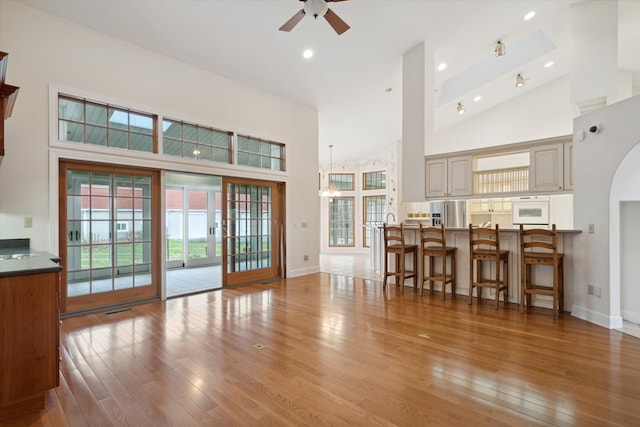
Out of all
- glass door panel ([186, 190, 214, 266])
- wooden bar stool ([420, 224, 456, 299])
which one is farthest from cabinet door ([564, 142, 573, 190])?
glass door panel ([186, 190, 214, 266])

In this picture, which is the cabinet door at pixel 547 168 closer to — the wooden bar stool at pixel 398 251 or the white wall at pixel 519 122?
the wooden bar stool at pixel 398 251

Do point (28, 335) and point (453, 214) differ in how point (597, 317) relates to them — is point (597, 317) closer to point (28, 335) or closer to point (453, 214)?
point (453, 214)

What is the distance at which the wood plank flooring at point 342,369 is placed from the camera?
1.91m

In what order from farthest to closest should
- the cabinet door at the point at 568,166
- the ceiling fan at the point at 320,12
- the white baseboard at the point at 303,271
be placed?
1. the white baseboard at the point at 303,271
2. the cabinet door at the point at 568,166
3. the ceiling fan at the point at 320,12

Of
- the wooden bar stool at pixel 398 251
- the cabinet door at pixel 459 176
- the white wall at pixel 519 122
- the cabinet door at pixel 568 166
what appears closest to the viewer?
the cabinet door at pixel 568 166

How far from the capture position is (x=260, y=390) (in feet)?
7.18

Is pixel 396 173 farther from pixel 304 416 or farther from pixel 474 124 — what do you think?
pixel 304 416

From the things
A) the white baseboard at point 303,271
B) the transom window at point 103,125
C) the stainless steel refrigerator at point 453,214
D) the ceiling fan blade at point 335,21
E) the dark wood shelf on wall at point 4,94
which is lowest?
the white baseboard at point 303,271

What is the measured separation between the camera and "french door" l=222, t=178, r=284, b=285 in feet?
18.4

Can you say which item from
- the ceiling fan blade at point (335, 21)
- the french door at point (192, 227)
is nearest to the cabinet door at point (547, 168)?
the ceiling fan blade at point (335, 21)

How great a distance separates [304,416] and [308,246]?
16.3ft

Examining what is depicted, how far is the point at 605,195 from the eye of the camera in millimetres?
3557

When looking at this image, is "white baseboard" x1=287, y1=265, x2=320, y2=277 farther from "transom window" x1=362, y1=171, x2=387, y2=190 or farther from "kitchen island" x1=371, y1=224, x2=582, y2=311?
"transom window" x1=362, y1=171, x2=387, y2=190

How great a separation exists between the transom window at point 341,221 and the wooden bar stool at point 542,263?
24.5 ft
